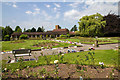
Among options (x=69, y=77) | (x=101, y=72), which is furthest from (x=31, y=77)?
(x=101, y=72)

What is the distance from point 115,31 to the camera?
1312 inches

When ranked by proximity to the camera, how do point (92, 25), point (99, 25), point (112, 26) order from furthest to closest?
1. point (112, 26)
2. point (92, 25)
3. point (99, 25)

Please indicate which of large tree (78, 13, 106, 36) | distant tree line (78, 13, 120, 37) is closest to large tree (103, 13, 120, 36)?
distant tree line (78, 13, 120, 37)

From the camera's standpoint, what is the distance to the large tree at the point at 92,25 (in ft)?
107

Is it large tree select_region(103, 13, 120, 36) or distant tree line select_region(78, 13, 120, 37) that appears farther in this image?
large tree select_region(103, 13, 120, 36)

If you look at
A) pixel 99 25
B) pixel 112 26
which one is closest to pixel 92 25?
pixel 99 25

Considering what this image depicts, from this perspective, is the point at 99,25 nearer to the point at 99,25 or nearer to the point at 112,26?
the point at 99,25

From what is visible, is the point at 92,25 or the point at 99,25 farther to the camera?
the point at 92,25

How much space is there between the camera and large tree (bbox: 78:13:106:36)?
32469mm

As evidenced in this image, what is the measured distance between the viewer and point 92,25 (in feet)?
107

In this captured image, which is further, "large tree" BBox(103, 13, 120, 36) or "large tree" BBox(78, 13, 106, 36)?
"large tree" BBox(103, 13, 120, 36)

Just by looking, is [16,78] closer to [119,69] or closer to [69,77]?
[69,77]

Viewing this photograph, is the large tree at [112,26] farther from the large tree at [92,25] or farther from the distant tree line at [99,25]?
the large tree at [92,25]

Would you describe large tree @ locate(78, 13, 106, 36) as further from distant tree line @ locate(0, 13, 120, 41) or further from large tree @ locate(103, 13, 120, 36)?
large tree @ locate(103, 13, 120, 36)
